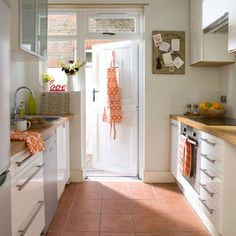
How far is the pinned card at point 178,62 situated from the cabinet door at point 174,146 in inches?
27.4

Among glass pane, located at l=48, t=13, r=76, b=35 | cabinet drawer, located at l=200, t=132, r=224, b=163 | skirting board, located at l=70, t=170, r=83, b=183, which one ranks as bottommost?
skirting board, located at l=70, t=170, r=83, b=183

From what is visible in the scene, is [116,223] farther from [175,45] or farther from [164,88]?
[175,45]

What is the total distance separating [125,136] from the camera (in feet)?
13.6

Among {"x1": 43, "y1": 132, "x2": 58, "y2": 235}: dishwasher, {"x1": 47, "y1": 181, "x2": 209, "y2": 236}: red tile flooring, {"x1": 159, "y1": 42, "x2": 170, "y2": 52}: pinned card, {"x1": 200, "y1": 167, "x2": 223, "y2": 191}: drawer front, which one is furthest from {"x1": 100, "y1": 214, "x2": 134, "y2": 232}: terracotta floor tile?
{"x1": 159, "y1": 42, "x2": 170, "y2": 52}: pinned card

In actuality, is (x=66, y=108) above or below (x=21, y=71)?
below

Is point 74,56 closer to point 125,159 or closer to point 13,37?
point 125,159

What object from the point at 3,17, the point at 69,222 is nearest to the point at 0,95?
the point at 3,17

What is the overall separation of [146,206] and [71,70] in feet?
6.09

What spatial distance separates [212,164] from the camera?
225 cm

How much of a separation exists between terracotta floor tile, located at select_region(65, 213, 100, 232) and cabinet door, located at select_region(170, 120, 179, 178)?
1165mm

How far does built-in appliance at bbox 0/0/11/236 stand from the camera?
1275mm

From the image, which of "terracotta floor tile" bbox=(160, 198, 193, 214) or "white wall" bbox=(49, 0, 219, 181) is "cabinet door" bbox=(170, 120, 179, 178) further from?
"terracotta floor tile" bbox=(160, 198, 193, 214)

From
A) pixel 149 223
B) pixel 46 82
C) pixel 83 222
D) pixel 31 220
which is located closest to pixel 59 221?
pixel 83 222

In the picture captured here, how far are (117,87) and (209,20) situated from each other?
5.10 ft
